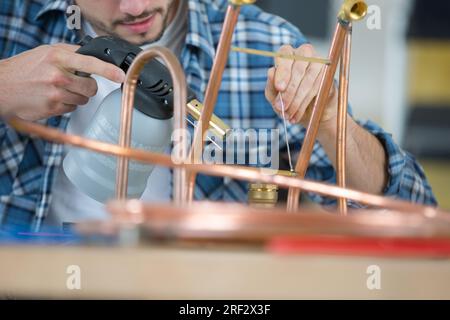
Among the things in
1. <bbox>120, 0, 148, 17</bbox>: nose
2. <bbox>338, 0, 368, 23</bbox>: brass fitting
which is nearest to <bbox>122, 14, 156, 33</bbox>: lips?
<bbox>120, 0, 148, 17</bbox>: nose

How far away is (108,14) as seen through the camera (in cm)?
101

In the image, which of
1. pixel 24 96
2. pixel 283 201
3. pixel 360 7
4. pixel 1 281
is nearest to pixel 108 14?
pixel 24 96

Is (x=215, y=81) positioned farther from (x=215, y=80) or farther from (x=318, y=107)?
(x=318, y=107)

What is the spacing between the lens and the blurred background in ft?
4.27

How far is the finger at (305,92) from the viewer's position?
837 mm

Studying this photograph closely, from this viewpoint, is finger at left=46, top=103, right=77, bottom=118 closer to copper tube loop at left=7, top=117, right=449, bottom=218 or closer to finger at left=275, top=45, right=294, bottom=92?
finger at left=275, top=45, right=294, bottom=92

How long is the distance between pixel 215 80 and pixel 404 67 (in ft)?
3.68

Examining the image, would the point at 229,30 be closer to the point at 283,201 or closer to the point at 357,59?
the point at 283,201

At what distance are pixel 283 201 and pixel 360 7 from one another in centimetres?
43

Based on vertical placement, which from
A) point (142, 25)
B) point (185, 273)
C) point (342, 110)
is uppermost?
point (142, 25)

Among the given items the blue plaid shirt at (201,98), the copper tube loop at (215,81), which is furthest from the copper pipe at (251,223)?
the blue plaid shirt at (201,98)

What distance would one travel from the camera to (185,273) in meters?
0.51

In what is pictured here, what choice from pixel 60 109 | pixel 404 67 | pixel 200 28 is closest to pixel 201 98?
pixel 200 28

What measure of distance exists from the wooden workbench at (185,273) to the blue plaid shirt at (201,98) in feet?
1.62
